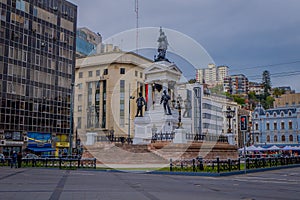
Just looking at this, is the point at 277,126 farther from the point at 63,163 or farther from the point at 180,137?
the point at 63,163

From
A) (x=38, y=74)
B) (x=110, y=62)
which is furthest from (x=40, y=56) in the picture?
(x=110, y=62)

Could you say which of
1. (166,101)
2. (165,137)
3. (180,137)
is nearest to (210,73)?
(166,101)

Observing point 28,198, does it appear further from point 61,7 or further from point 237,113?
point 237,113

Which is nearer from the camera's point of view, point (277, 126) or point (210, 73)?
point (277, 126)

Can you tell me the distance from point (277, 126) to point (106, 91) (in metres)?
42.1

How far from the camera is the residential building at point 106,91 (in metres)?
82.9

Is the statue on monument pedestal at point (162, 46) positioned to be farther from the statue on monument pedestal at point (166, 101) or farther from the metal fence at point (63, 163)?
the metal fence at point (63, 163)

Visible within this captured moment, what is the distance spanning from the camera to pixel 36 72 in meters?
60.7

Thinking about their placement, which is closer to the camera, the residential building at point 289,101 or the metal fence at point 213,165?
the metal fence at point 213,165

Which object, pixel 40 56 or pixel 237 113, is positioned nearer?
pixel 40 56

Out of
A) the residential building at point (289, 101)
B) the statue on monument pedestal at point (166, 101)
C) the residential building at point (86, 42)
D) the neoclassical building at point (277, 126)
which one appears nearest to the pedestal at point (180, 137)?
the statue on monument pedestal at point (166, 101)

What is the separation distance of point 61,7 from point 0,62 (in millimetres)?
18104

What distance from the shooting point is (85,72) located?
86.4 metres

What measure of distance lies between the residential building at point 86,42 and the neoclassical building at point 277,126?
45.4 metres
